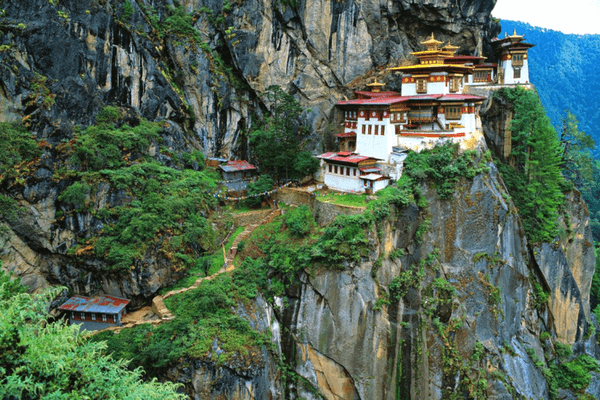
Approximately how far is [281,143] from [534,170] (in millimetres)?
16738

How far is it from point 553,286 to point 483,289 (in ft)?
24.8

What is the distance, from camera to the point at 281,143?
108 ft

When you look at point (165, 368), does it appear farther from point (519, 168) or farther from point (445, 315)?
point (519, 168)

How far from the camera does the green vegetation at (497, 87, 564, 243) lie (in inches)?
1243

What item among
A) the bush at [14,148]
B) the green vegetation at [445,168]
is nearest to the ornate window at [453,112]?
the green vegetation at [445,168]

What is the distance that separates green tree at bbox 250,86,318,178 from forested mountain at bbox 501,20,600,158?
5164 cm

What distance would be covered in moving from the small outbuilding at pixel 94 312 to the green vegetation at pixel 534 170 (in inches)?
994

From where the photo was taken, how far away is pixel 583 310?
33.5m

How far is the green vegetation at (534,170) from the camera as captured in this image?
104 feet

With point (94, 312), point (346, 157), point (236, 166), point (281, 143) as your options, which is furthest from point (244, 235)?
point (94, 312)

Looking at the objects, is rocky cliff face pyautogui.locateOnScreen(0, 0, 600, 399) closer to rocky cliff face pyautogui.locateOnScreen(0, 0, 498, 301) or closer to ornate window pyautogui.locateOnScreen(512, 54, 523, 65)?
rocky cliff face pyautogui.locateOnScreen(0, 0, 498, 301)

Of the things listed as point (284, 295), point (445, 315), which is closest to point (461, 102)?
point (445, 315)

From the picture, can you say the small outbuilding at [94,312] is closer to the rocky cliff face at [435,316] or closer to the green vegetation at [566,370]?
the rocky cliff face at [435,316]

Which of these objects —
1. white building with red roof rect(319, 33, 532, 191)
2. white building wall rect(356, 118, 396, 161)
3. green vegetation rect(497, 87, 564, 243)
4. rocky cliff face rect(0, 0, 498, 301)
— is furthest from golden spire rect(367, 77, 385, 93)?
green vegetation rect(497, 87, 564, 243)
